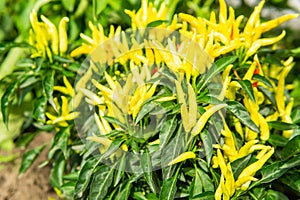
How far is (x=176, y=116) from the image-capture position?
1.93m

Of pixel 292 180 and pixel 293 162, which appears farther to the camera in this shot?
pixel 292 180

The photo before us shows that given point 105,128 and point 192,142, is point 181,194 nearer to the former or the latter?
point 192,142

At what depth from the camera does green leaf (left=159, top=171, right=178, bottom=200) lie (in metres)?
1.87

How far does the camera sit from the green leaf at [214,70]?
194 cm

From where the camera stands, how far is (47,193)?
2992 millimetres

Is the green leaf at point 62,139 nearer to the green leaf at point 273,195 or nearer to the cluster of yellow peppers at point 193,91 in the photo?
the cluster of yellow peppers at point 193,91

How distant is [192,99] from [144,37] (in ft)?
1.54

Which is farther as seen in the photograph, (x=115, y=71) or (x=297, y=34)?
(x=297, y=34)

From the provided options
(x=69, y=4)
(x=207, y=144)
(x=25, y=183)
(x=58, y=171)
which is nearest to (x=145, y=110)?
(x=207, y=144)

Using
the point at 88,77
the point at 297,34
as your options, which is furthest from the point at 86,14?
the point at 297,34

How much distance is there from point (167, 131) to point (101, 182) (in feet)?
1.00

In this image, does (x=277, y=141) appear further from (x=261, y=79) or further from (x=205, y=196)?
(x=205, y=196)

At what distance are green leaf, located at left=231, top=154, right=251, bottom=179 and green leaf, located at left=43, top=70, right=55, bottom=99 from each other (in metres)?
0.78

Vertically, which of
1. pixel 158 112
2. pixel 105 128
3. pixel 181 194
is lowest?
pixel 181 194
